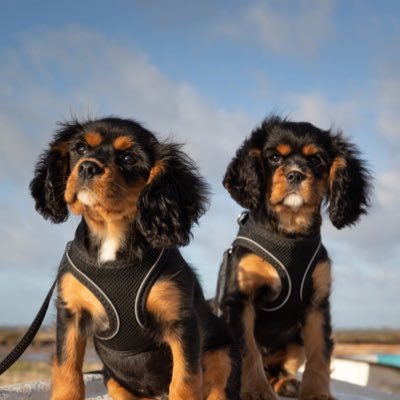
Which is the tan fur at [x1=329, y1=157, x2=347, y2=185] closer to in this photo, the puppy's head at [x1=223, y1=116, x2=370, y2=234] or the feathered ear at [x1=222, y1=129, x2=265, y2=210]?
the puppy's head at [x1=223, y1=116, x2=370, y2=234]

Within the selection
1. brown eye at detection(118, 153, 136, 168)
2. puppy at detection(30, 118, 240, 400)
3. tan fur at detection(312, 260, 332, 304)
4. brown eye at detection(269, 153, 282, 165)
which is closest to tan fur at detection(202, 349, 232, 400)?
puppy at detection(30, 118, 240, 400)

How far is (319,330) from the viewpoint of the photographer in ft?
17.0

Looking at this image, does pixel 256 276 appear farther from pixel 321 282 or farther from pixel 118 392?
pixel 118 392

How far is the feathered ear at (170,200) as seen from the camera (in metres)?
3.96

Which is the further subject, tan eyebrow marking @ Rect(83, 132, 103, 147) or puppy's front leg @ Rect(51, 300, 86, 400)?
tan eyebrow marking @ Rect(83, 132, 103, 147)

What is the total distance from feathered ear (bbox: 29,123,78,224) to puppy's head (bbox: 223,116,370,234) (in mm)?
1545

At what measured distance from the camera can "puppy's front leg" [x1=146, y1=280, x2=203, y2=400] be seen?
375 cm

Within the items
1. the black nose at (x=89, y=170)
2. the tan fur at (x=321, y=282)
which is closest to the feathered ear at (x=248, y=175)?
the tan fur at (x=321, y=282)

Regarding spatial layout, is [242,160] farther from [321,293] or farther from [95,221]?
[95,221]

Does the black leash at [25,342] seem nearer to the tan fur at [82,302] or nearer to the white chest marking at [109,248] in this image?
the tan fur at [82,302]

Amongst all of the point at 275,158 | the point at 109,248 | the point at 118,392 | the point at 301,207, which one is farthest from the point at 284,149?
the point at 118,392

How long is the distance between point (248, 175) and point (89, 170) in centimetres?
178

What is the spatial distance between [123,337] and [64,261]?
0.61 m

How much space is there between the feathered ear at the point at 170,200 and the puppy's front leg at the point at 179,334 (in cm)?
29
